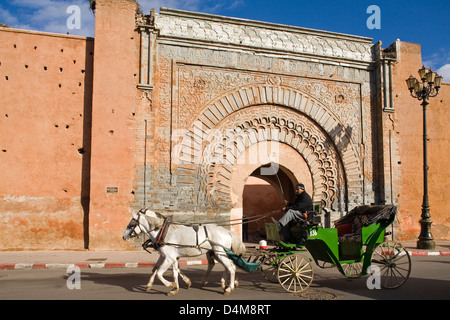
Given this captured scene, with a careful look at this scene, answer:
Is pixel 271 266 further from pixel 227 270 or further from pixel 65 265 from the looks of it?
pixel 65 265

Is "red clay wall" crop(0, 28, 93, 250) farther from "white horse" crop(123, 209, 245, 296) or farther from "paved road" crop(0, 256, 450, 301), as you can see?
"white horse" crop(123, 209, 245, 296)

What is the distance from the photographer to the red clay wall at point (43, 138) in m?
10.0

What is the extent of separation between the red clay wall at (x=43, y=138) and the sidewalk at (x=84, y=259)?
0.70m

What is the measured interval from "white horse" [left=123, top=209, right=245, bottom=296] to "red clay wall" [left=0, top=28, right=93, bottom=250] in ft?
17.1

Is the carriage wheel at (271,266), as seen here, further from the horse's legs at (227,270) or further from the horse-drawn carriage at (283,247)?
the horse's legs at (227,270)

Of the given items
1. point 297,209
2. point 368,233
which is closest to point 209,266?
point 297,209

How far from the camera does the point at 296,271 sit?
17.6 feet

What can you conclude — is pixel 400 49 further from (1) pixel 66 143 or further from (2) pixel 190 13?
(1) pixel 66 143

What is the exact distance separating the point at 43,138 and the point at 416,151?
11.4 meters

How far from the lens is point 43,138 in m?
10.3

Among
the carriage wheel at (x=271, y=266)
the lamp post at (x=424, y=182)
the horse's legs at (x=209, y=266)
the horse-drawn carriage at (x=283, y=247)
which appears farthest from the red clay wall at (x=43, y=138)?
the lamp post at (x=424, y=182)

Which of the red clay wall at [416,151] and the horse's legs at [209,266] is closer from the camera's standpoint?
the horse's legs at [209,266]

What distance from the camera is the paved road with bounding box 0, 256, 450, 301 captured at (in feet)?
16.8

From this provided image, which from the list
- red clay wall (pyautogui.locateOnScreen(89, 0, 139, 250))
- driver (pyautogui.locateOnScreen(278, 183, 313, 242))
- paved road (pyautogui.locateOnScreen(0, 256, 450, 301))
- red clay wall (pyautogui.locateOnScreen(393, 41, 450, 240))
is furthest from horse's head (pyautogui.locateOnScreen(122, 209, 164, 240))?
red clay wall (pyautogui.locateOnScreen(393, 41, 450, 240))
